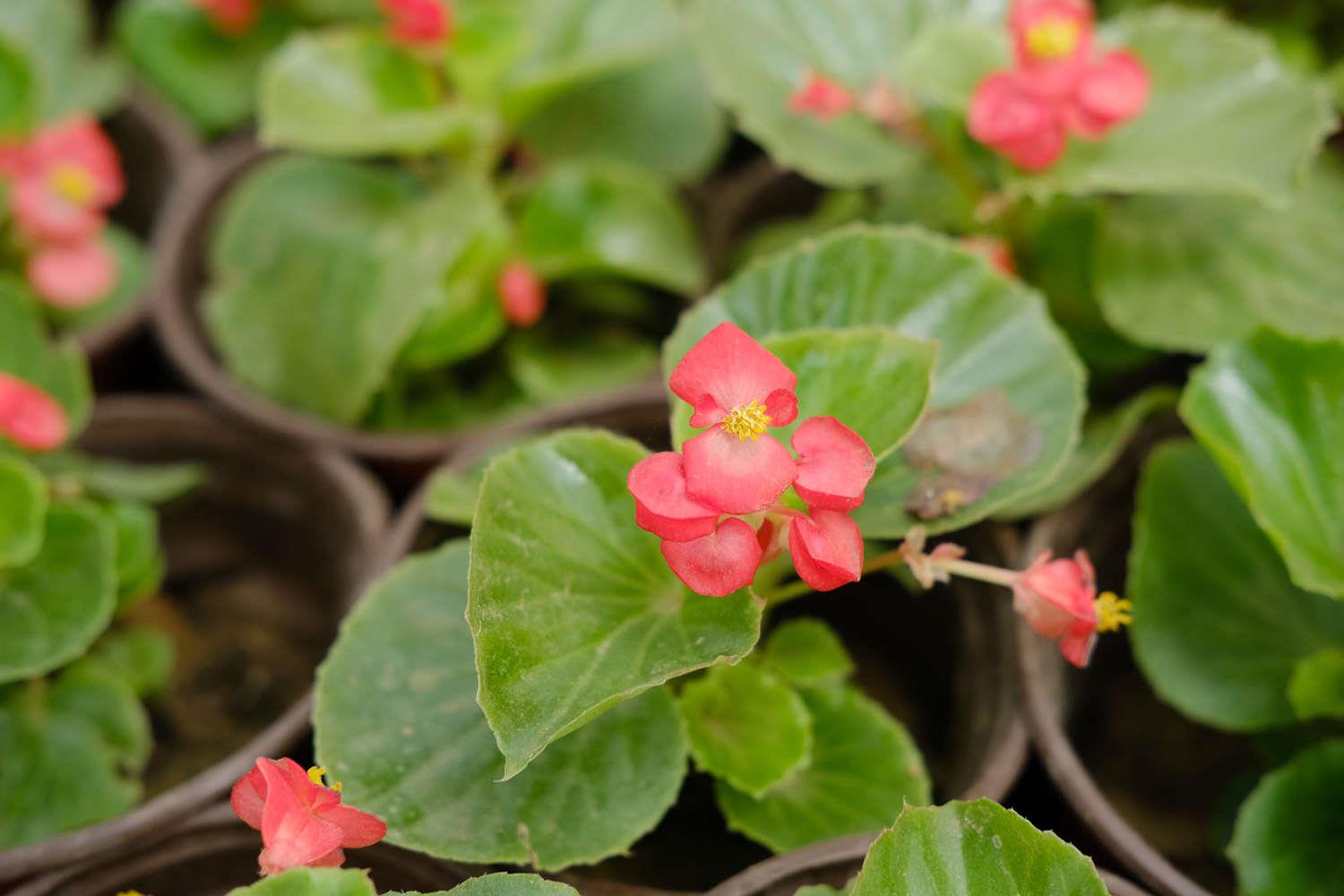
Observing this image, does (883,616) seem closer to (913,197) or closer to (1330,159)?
(913,197)

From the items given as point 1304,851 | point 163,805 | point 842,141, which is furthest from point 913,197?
point 163,805

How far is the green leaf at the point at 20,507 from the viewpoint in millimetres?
810

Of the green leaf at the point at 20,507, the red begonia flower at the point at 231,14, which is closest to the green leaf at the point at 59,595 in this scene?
the green leaf at the point at 20,507

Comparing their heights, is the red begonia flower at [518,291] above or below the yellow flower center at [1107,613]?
below

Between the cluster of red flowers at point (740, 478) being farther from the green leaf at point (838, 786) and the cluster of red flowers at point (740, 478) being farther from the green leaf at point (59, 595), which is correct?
the green leaf at point (59, 595)

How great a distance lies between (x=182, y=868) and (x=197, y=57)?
95 centimetres

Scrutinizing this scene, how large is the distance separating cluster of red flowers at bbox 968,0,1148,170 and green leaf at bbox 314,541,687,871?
0.47 m

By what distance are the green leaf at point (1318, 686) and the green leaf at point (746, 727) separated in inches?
12.3

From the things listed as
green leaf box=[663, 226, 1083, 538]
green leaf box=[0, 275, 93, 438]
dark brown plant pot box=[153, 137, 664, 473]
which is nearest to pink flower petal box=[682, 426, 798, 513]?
green leaf box=[663, 226, 1083, 538]

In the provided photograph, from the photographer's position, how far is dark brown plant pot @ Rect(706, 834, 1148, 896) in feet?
2.24

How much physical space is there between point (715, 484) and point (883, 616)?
1.72 feet

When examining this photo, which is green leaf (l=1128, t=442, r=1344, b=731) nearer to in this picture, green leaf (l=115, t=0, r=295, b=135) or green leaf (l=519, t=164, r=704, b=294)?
green leaf (l=519, t=164, r=704, b=294)

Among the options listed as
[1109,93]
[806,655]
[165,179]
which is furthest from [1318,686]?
[165,179]

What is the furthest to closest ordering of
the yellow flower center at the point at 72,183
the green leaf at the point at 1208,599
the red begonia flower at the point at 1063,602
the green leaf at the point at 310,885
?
the yellow flower center at the point at 72,183, the green leaf at the point at 1208,599, the red begonia flower at the point at 1063,602, the green leaf at the point at 310,885
